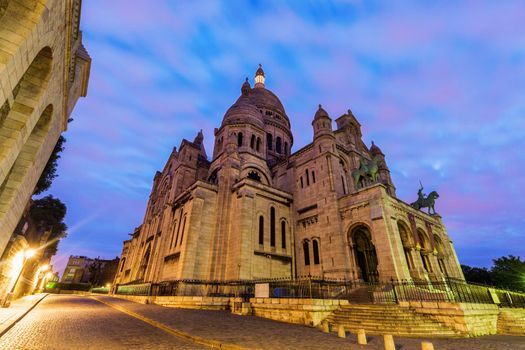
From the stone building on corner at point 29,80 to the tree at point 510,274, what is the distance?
46.5m

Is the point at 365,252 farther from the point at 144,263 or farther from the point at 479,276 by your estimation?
the point at 479,276

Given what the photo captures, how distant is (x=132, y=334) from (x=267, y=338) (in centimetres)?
397

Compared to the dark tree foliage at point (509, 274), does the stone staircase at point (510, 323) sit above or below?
below

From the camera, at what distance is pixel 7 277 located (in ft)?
45.7

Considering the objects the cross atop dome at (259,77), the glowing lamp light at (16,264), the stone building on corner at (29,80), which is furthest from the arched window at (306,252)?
the cross atop dome at (259,77)

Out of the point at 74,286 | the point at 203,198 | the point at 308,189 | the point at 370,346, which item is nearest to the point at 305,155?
the point at 308,189

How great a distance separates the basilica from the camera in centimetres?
1777

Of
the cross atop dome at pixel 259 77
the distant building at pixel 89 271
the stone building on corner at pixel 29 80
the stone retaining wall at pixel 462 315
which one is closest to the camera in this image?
the stone building on corner at pixel 29 80

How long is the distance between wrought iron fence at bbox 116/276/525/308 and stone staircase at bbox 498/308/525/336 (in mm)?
892

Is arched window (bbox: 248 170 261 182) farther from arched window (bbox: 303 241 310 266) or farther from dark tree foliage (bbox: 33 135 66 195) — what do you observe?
dark tree foliage (bbox: 33 135 66 195)

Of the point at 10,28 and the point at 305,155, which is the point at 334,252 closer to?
the point at 305,155

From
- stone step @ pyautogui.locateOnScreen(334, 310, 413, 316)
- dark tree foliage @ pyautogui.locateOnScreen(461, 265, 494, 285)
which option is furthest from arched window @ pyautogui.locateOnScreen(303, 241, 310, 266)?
dark tree foliage @ pyautogui.locateOnScreen(461, 265, 494, 285)

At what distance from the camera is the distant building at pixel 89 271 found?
6000 cm

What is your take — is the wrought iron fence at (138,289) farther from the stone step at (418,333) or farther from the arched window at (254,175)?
the stone step at (418,333)
